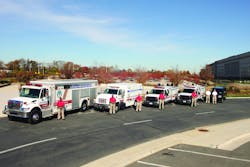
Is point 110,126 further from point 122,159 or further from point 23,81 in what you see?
point 23,81

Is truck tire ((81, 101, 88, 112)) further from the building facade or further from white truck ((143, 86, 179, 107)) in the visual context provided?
the building facade

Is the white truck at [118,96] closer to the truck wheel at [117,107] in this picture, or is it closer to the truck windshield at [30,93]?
the truck wheel at [117,107]

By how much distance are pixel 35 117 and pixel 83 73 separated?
71439mm

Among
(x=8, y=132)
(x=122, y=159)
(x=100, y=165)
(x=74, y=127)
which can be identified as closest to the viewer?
(x=100, y=165)

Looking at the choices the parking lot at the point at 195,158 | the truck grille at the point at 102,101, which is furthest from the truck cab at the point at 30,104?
the parking lot at the point at 195,158

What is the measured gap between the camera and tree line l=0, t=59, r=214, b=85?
74.8 m

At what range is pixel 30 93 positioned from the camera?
2191cm

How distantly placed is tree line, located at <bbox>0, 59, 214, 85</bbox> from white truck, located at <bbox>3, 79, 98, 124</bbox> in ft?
152

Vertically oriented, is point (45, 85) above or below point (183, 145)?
above

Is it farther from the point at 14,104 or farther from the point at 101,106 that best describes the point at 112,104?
the point at 14,104

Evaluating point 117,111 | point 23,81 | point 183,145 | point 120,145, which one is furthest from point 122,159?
point 23,81

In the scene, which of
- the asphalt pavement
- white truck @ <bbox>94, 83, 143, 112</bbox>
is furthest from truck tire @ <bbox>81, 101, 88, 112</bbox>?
white truck @ <bbox>94, 83, 143, 112</bbox>

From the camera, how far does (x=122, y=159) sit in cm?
1281

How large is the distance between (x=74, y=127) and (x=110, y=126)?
2407mm
